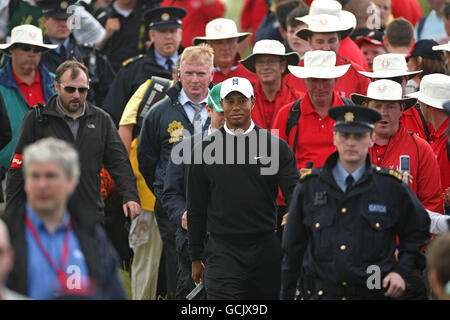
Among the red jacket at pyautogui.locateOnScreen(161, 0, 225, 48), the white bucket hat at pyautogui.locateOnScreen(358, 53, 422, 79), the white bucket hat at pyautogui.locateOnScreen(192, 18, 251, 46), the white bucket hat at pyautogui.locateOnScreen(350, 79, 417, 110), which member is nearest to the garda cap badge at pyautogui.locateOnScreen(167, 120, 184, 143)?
the white bucket hat at pyautogui.locateOnScreen(192, 18, 251, 46)

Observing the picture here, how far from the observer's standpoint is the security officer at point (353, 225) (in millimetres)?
7922

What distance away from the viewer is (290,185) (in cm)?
910

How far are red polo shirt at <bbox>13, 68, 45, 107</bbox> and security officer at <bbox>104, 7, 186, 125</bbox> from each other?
1.03m

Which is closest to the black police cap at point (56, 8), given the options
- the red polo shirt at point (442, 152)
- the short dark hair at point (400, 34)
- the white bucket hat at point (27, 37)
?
the white bucket hat at point (27, 37)

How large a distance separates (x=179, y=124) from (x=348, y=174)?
3.26 m

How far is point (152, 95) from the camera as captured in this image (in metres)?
11.9

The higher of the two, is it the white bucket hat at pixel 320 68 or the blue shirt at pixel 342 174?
the white bucket hat at pixel 320 68

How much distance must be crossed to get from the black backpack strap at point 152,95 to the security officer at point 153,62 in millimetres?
706

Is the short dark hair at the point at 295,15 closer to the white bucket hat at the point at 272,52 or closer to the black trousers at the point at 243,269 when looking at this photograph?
the white bucket hat at the point at 272,52

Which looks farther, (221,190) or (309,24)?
(309,24)

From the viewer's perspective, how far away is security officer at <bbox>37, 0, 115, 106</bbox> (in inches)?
507
